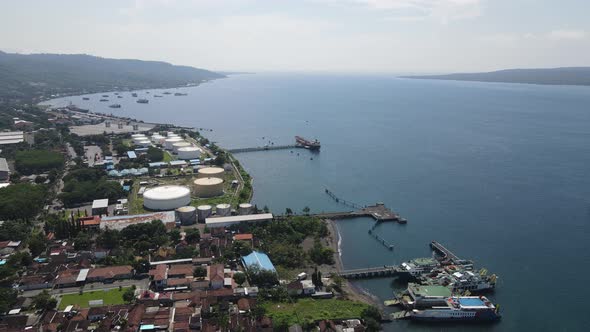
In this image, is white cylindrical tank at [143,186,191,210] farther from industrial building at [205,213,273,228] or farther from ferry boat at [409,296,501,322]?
ferry boat at [409,296,501,322]

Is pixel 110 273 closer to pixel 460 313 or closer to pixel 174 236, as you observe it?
pixel 174 236

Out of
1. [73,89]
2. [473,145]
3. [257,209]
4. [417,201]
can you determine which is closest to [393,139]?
[473,145]

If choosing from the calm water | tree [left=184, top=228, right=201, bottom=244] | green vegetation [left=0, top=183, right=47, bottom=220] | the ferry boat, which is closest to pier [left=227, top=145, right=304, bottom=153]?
the calm water

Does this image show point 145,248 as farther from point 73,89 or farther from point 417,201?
point 73,89

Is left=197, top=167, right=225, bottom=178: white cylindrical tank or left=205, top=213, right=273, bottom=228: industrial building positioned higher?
left=197, top=167, right=225, bottom=178: white cylindrical tank

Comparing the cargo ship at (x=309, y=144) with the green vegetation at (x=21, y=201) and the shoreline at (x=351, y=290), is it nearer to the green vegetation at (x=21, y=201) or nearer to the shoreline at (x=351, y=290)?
the shoreline at (x=351, y=290)

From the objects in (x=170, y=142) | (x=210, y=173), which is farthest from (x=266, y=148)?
(x=210, y=173)
